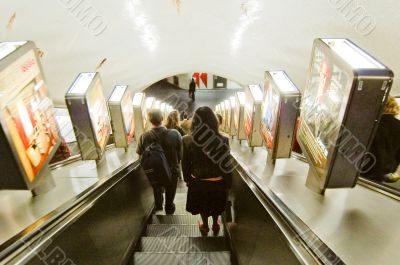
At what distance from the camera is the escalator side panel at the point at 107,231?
168 cm

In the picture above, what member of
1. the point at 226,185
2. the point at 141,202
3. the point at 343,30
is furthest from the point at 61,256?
the point at 343,30

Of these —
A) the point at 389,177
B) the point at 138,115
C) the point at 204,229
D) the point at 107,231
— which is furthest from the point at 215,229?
the point at 138,115

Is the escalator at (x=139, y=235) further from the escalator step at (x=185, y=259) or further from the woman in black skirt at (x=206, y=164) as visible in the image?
the woman in black skirt at (x=206, y=164)

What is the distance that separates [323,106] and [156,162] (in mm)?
2171

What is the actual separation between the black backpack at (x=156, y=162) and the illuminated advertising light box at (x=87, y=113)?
1.83 ft

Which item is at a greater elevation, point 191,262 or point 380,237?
point 380,237

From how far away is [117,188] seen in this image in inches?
108

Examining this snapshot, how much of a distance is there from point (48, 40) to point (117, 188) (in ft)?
14.2

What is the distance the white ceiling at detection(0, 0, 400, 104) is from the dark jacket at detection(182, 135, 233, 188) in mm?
3425

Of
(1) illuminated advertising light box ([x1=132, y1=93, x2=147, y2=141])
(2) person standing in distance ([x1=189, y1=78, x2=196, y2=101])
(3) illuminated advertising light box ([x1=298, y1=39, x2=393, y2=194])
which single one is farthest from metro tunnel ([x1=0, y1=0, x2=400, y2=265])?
(2) person standing in distance ([x1=189, y1=78, x2=196, y2=101])

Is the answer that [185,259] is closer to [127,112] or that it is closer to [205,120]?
[205,120]

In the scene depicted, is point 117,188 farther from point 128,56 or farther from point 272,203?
point 128,56

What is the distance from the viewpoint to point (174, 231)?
11.4 ft

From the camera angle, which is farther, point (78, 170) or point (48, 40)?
point (48, 40)
